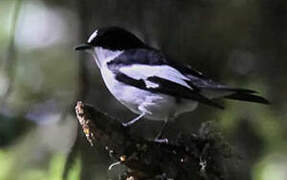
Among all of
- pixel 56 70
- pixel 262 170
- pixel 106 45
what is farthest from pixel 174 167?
pixel 56 70

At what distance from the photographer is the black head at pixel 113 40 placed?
2.97 meters

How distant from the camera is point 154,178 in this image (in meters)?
2.47

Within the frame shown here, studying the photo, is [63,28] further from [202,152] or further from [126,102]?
[202,152]

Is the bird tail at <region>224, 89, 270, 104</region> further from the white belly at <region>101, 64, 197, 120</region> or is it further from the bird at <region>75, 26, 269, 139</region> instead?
the white belly at <region>101, 64, 197, 120</region>

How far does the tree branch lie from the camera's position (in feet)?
7.73

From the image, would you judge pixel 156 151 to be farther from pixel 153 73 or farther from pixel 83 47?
pixel 83 47

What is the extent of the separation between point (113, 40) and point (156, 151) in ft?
2.15

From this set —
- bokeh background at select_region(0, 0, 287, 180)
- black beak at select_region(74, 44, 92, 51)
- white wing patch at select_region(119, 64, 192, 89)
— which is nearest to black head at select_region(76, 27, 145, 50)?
black beak at select_region(74, 44, 92, 51)

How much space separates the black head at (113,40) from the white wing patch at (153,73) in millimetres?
166

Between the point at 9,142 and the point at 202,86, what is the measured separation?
60.0 inches

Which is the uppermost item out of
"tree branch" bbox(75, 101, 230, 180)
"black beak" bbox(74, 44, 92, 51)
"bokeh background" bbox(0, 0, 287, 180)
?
"black beak" bbox(74, 44, 92, 51)

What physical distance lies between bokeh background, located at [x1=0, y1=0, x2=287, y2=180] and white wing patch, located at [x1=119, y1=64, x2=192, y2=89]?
114 centimetres

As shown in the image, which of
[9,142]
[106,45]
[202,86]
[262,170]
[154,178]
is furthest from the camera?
[262,170]

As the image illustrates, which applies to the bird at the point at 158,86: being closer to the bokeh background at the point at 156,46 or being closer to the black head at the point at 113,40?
the black head at the point at 113,40
